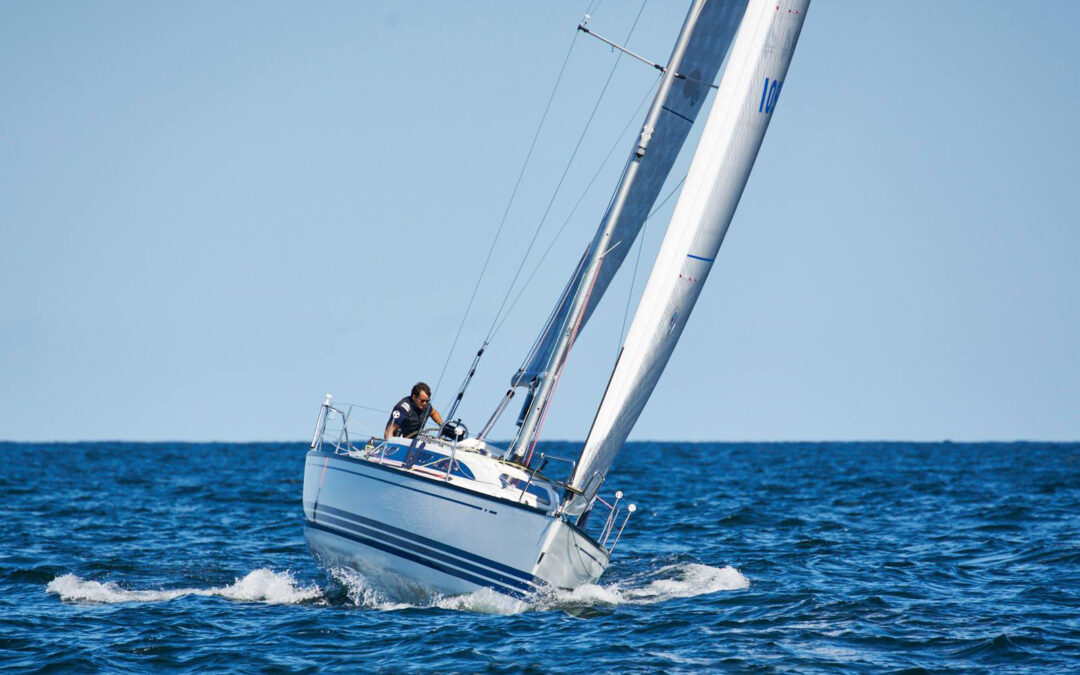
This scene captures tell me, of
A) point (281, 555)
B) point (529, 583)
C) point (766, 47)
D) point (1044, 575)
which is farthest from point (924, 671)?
point (281, 555)

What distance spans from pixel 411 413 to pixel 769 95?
5388 mm

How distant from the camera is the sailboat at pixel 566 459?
1059 centimetres

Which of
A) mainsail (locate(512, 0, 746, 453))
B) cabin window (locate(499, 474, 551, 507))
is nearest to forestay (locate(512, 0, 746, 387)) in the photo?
mainsail (locate(512, 0, 746, 453))

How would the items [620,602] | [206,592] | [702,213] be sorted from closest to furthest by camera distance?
1. [620,602]
2. [702,213]
3. [206,592]

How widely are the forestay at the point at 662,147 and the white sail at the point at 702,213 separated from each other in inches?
57.4

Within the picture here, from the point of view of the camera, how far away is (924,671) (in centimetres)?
859

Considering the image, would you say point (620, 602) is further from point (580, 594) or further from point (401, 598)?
point (401, 598)

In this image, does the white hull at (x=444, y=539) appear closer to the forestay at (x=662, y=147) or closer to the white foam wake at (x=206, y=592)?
the white foam wake at (x=206, y=592)

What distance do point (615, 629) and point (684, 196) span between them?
4.38 m

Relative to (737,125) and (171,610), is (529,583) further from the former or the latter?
(737,125)

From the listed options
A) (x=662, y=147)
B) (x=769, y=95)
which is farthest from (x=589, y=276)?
(x=769, y=95)

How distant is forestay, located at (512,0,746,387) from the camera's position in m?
13.2

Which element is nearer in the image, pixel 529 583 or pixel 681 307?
Answer: pixel 529 583

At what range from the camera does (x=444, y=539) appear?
10656 mm
